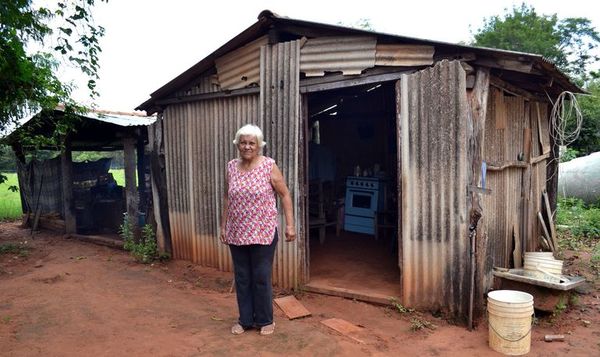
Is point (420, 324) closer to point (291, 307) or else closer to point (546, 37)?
point (291, 307)

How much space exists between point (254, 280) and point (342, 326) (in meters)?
1.16

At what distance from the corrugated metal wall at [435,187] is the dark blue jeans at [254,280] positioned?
1730mm

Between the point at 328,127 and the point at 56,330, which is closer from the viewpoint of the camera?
the point at 56,330

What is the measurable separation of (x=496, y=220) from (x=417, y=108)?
2027 mm

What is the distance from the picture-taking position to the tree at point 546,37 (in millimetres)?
24672

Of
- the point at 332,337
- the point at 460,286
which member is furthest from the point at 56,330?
the point at 460,286

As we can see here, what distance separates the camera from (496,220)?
5508 mm

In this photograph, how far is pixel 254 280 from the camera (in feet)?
12.6

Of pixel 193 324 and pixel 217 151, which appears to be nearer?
pixel 193 324

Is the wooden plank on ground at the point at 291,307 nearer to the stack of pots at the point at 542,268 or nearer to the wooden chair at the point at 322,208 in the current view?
the stack of pots at the point at 542,268

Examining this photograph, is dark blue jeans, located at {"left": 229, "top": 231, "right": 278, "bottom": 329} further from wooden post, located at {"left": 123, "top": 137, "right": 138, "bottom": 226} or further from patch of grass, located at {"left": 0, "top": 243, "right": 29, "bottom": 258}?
patch of grass, located at {"left": 0, "top": 243, "right": 29, "bottom": 258}

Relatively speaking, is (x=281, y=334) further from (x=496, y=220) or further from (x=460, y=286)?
(x=496, y=220)

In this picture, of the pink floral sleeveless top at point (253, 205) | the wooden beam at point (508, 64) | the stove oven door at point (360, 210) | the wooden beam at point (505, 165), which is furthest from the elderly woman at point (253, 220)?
the stove oven door at point (360, 210)

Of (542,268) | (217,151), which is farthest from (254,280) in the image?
(542,268)
